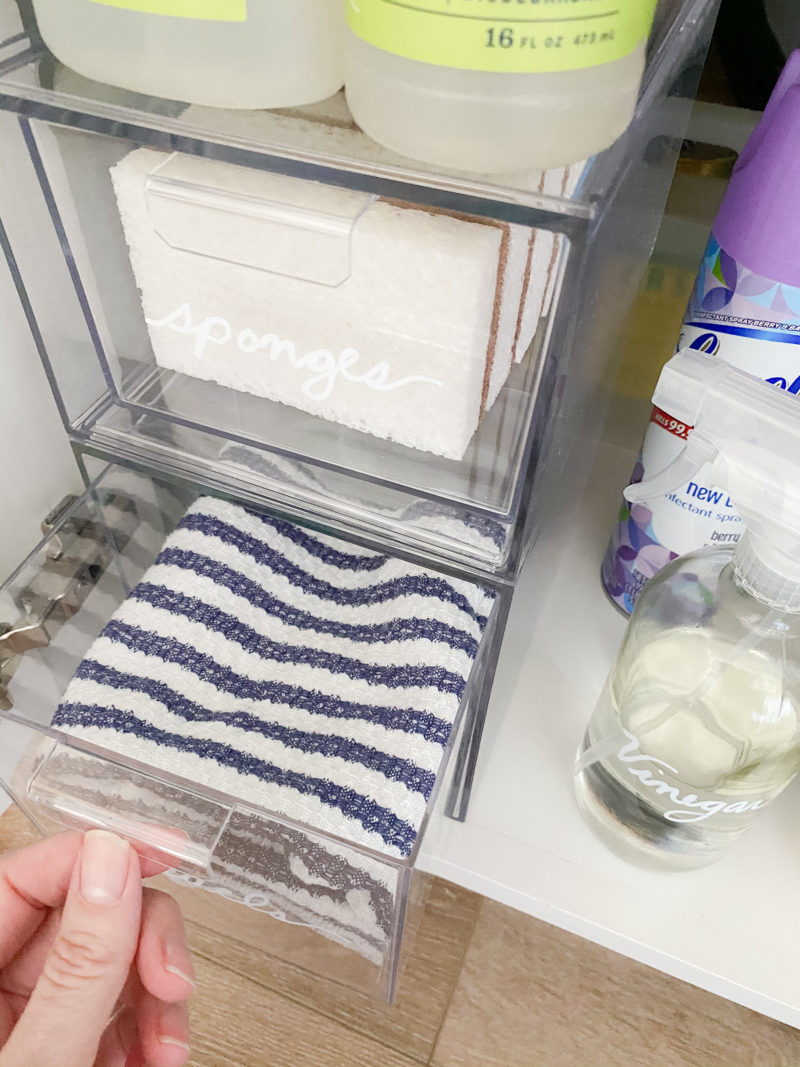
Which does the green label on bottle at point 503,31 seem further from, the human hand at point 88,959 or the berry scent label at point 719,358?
the human hand at point 88,959

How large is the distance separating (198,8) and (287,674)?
0.25 meters

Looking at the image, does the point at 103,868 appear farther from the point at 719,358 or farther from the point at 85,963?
the point at 719,358

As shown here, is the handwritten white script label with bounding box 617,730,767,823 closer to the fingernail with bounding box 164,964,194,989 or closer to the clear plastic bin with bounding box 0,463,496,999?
the clear plastic bin with bounding box 0,463,496,999

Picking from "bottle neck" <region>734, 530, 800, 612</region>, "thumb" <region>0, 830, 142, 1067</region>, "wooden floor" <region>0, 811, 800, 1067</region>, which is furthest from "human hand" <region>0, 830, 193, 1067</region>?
"bottle neck" <region>734, 530, 800, 612</region>

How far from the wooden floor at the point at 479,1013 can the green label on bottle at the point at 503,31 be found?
1.46 ft

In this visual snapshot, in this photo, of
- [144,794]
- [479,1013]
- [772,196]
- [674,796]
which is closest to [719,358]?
[772,196]

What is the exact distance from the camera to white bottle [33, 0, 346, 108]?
0.23 m

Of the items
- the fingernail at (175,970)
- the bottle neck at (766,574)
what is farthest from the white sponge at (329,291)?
the fingernail at (175,970)

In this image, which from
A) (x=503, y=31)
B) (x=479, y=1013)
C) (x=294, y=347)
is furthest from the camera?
(x=479, y=1013)

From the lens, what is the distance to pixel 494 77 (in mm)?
205

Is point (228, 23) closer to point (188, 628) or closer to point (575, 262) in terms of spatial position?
point (575, 262)

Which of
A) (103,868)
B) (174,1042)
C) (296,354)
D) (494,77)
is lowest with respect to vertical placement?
(174,1042)

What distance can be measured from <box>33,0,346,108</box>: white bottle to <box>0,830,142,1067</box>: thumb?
26cm

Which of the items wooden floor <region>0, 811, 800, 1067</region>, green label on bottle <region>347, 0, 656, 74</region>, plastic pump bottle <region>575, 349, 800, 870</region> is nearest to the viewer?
green label on bottle <region>347, 0, 656, 74</region>
